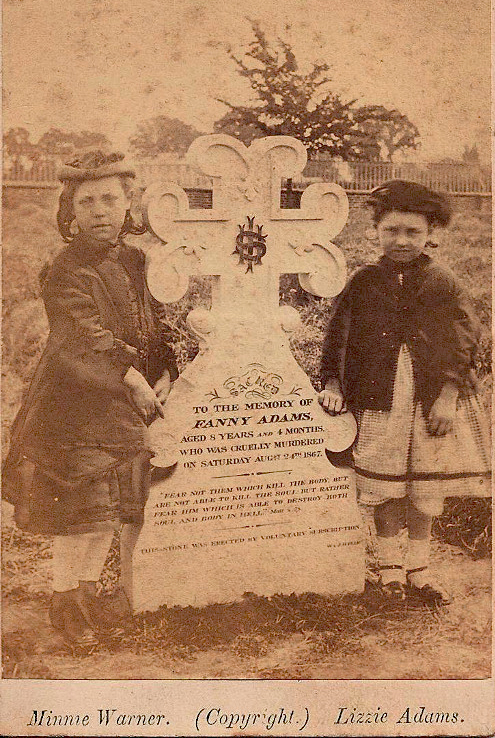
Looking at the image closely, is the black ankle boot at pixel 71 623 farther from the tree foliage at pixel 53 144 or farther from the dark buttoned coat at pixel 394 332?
the tree foliage at pixel 53 144

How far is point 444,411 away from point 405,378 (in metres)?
0.21

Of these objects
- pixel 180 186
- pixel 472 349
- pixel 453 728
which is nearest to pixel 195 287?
pixel 180 186

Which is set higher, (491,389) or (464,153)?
(464,153)

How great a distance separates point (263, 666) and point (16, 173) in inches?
87.1

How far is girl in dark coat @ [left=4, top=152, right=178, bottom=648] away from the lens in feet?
11.1

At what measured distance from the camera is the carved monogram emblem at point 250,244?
3.43m

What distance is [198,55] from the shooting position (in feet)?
11.2

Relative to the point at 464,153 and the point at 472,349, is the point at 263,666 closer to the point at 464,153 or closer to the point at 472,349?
the point at 472,349

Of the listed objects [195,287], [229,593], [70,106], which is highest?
[70,106]

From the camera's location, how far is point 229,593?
3400 mm

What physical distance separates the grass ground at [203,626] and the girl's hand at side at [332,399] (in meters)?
0.12

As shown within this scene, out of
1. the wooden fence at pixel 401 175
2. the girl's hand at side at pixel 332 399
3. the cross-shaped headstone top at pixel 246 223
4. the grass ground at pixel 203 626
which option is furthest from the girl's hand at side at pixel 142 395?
the wooden fence at pixel 401 175

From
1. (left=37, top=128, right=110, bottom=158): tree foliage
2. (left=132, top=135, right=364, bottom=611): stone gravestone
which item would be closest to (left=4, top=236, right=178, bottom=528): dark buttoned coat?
(left=132, top=135, right=364, bottom=611): stone gravestone

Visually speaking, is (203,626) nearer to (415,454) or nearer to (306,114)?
(415,454)
